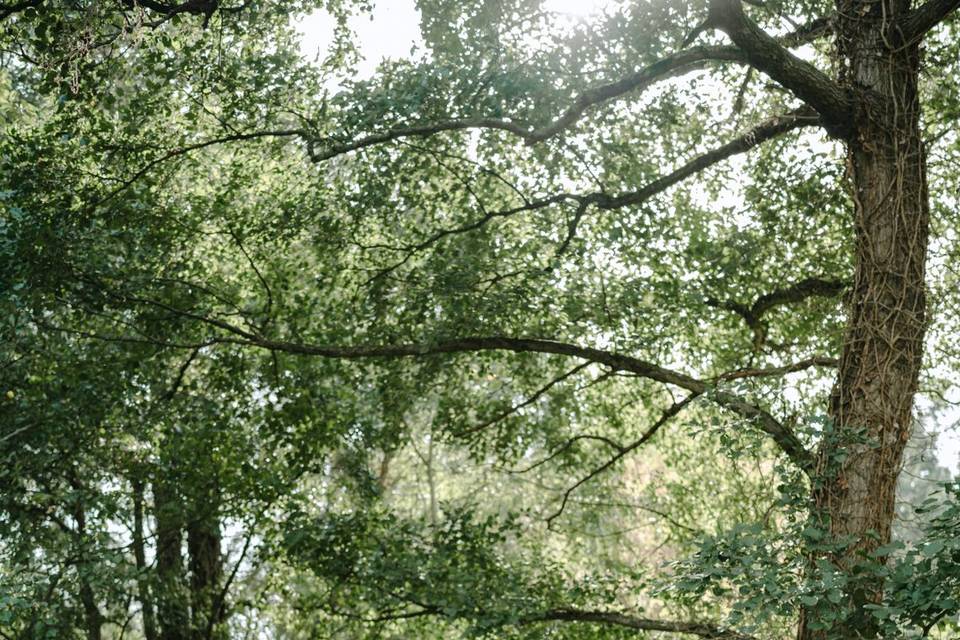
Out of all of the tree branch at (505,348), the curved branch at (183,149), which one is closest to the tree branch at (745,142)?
the tree branch at (505,348)

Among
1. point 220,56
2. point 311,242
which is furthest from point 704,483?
point 220,56

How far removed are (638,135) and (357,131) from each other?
240 cm

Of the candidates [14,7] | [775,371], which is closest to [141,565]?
[14,7]

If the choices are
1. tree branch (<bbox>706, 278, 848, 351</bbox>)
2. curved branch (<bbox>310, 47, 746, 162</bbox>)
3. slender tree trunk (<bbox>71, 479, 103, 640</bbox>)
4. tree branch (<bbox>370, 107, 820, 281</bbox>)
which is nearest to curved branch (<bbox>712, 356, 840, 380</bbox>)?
tree branch (<bbox>706, 278, 848, 351</bbox>)

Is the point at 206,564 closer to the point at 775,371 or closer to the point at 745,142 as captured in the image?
the point at 775,371

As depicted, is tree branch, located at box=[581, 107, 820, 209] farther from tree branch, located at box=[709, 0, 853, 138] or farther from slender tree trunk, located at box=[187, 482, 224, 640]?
slender tree trunk, located at box=[187, 482, 224, 640]

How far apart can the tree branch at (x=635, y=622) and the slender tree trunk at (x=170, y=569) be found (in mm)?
3687

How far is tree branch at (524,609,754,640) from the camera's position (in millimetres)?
7672

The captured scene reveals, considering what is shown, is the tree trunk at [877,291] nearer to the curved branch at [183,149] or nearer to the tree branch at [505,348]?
Result: the tree branch at [505,348]

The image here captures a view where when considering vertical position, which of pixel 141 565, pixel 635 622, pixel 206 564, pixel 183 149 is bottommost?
pixel 635 622

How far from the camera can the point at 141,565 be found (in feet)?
35.2

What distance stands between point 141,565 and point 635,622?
5.26m

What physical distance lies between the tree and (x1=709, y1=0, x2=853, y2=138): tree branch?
22 millimetres

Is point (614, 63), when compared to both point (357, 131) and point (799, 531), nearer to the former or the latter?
point (357, 131)
